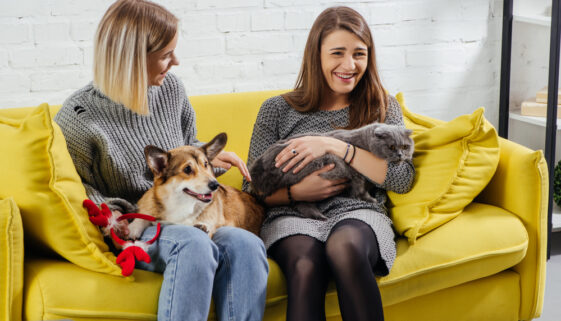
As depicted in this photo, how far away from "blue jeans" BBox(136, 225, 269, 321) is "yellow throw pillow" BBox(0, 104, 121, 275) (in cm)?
15

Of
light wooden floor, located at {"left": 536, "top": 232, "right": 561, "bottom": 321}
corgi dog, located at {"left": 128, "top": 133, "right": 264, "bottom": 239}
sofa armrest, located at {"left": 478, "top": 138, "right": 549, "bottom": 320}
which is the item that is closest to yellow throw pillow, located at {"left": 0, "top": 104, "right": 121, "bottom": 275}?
corgi dog, located at {"left": 128, "top": 133, "right": 264, "bottom": 239}

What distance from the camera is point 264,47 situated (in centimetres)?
269

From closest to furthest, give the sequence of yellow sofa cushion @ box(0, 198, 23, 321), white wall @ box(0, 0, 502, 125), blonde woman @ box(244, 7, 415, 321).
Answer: yellow sofa cushion @ box(0, 198, 23, 321)
blonde woman @ box(244, 7, 415, 321)
white wall @ box(0, 0, 502, 125)

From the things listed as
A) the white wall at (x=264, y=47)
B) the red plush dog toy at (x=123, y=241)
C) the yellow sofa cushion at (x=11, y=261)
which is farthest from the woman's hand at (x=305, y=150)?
the white wall at (x=264, y=47)

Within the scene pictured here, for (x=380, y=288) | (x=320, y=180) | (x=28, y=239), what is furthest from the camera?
(x=320, y=180)

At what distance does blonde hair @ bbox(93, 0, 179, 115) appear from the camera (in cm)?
164

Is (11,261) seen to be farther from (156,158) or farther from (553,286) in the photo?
(553,286)

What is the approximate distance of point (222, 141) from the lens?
1715 millimetres

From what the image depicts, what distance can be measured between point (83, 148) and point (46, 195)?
0.19 metres

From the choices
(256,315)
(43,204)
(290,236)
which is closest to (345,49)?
(290,236)

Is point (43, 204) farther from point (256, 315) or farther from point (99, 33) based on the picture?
point (256, 315)

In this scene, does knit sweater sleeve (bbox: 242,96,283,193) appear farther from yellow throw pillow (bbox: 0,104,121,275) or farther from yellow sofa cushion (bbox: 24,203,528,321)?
yellow throw pillow (bbox: 0,104,121,275)

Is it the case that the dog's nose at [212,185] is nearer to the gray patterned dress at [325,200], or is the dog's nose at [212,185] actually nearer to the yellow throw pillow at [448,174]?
the gray patterned dress at [325,200]

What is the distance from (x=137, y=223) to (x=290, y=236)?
0.44 m
